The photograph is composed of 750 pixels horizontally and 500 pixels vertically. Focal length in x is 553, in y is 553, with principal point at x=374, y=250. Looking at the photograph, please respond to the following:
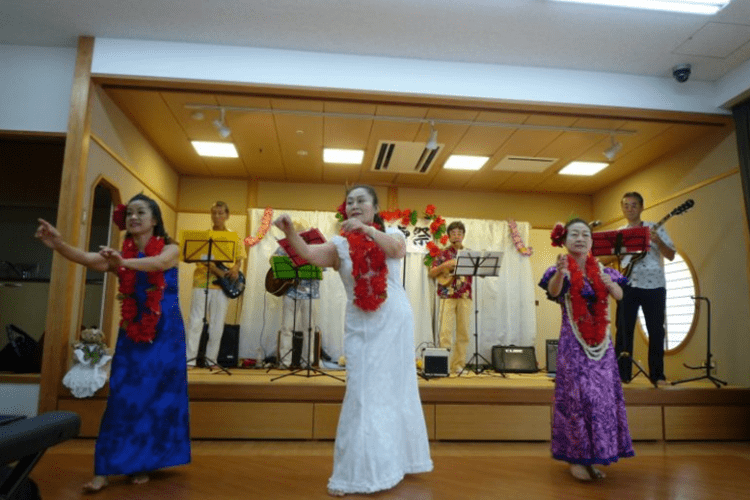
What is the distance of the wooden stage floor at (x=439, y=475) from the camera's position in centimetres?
275

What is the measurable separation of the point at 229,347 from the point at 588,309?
4.39 m

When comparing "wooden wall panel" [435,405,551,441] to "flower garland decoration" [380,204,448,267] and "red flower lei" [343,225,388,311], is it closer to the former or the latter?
"red flower lei" [343,225,388,311]

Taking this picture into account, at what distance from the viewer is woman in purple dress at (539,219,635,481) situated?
2.99 m

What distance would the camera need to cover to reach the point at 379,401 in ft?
8.71

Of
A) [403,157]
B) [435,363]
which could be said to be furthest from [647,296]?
[403,157]

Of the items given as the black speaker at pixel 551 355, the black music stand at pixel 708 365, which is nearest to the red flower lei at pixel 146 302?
the black music stand at pixel 708 365

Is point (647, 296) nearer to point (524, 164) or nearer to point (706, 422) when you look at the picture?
point (706, 422)

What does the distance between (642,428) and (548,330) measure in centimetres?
357

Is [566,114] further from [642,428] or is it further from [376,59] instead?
[642,428]

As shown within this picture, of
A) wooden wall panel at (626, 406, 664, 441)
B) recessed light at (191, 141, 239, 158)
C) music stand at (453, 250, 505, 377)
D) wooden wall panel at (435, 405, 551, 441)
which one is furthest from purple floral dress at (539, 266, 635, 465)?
recessed light at (191, 141, 239, 158)

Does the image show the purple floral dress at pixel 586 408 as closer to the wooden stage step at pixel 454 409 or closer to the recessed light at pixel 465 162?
the wooden stage step at pixel 454 409

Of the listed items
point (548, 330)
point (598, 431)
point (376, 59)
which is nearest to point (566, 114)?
point (376, 59)

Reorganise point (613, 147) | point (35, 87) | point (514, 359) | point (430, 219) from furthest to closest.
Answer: point (430, 219)
point (514, 359)
point (613, 147)
point (35, 87)

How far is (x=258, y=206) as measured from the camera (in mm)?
7762
